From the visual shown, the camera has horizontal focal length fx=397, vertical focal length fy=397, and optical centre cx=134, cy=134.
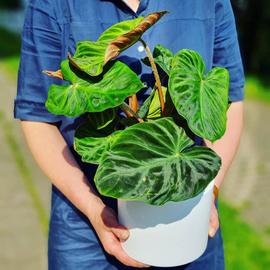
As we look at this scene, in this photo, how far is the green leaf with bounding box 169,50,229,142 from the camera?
740mm

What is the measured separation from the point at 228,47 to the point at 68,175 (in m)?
0.59

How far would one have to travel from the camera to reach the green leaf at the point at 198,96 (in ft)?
2.43

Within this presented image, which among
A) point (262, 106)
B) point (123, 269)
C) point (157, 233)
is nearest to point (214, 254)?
point (123, 269)

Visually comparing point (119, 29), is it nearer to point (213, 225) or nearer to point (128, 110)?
point (128, 110)

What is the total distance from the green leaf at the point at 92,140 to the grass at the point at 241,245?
1492 mm

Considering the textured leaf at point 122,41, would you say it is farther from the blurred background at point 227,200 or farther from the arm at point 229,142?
the blurred background at point 227,200

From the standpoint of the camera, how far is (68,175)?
106cm

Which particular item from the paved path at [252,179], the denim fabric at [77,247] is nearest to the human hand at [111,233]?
the denim fabric at [77,247]

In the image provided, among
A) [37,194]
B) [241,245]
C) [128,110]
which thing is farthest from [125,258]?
[37,194]

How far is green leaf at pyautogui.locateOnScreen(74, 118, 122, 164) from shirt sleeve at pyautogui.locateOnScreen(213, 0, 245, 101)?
1.51ft

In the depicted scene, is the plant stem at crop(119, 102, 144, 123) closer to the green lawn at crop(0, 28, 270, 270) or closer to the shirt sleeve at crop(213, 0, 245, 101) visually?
the shirt sleeve at crop(213, 0, 245, 101)

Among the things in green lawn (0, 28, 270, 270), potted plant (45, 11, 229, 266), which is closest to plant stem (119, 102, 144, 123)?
potted plant (45, 11, 229, 266)

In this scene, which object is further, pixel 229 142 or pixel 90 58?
pixel 229 142

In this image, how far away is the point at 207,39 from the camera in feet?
3.63
